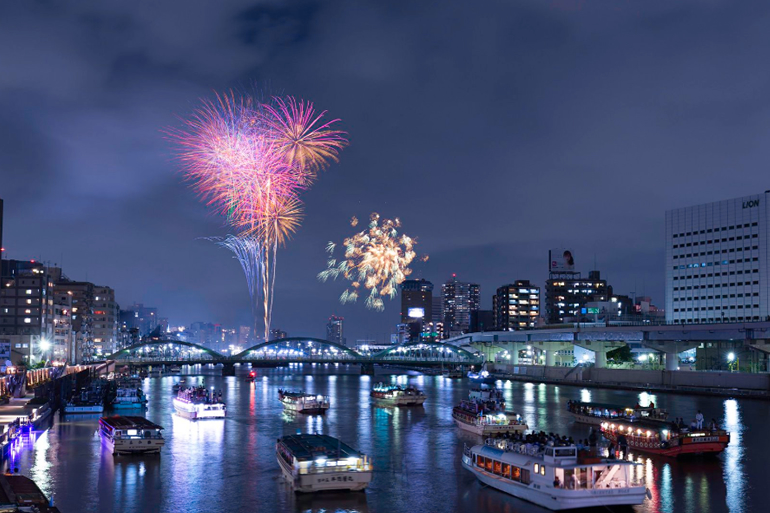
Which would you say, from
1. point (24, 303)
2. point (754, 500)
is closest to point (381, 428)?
point (754, 500)

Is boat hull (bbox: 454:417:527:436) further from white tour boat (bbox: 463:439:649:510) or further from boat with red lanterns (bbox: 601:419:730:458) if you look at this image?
white tour boat (bbox: 463:439:649:510)

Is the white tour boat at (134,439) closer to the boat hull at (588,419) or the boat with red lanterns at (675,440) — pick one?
the boat with red lanterns at (675,440)

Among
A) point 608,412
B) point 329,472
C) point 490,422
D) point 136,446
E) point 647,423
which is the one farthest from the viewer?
point 608,412

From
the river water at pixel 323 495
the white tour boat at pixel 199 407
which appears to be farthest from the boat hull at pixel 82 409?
the white tour boat at pixel 199 407

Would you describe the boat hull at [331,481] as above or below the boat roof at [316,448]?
below

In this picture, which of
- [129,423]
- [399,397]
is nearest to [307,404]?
[399,397]

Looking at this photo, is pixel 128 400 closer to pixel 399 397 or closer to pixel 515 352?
pixel 399 397
